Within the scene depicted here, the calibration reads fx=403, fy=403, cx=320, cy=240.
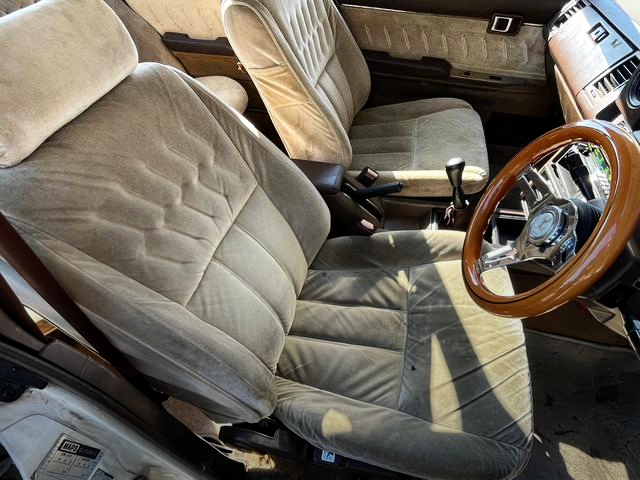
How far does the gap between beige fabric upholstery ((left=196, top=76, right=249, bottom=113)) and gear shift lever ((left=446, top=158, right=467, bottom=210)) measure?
0.92 meters

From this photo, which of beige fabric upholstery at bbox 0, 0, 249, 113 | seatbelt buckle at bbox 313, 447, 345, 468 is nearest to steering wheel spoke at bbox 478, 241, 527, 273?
seatbelt buckle at bbox 313, 447, 345, 468

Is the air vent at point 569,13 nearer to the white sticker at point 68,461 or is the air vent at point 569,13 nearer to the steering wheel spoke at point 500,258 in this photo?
the steering wheel spoke at point 500,258

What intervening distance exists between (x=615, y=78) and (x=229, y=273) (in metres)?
1.14

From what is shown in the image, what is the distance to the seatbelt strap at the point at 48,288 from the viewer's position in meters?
0.50

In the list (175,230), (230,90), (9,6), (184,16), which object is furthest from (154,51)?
(175,230)

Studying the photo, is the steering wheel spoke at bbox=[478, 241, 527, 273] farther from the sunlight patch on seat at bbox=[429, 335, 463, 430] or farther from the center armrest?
the center armrest

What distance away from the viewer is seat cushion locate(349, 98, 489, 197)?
4.13 ft

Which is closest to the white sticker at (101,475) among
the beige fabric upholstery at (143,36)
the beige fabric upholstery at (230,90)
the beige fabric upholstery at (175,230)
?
the beige fabric upholstery at (175,230)

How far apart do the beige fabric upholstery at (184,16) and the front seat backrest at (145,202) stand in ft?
3.14

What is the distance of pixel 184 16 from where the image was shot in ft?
5.35

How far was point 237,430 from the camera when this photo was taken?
0.95 meters

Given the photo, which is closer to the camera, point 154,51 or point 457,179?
point 457,179

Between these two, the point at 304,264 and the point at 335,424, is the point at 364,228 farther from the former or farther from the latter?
the point at 335,424

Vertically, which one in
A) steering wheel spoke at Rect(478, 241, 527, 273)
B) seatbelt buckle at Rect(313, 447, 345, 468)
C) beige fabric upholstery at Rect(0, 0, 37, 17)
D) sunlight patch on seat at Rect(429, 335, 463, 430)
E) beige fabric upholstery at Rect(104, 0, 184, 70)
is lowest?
seatbelt buckle at Rect(313, 447, 345, 468)
